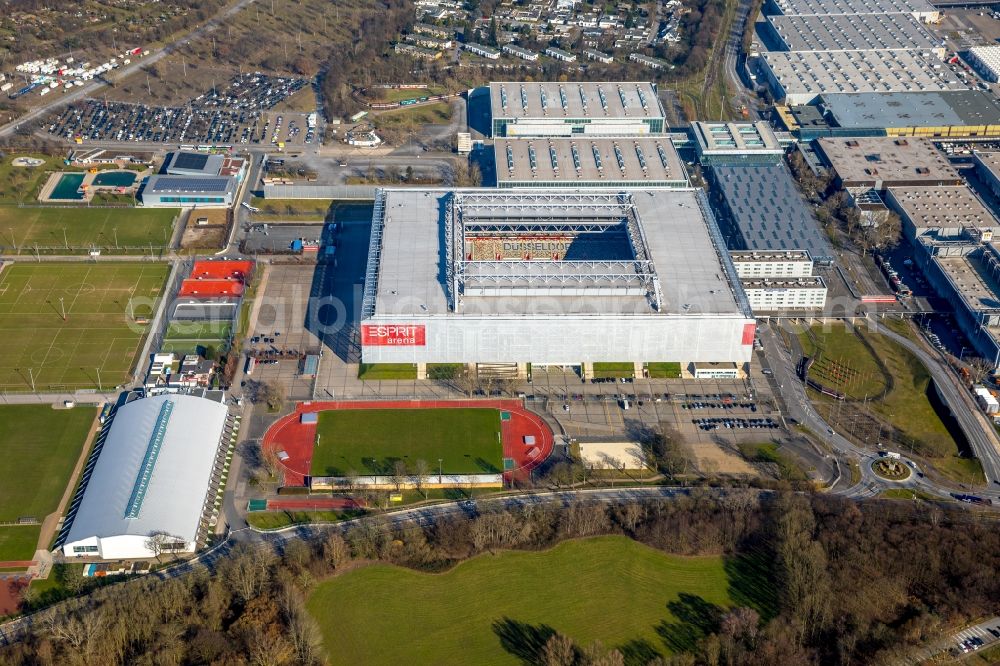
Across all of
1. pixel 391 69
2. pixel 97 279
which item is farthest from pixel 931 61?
pixel 97 279

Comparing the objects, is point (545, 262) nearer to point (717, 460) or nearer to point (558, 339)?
point (558, 339)

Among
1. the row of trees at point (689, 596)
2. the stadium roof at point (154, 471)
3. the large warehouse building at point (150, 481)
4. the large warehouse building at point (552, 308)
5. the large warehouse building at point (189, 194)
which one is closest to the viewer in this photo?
the row of trees at point (689, 596)

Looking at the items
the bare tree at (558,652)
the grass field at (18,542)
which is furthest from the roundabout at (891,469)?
the grass field at (18,542)

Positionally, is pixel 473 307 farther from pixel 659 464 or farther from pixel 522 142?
pixel 522 142

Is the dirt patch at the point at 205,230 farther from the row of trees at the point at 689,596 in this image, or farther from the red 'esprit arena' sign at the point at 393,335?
the row of trees at the point at 689,596

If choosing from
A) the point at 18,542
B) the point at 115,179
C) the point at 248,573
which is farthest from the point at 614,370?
the point at 115,179

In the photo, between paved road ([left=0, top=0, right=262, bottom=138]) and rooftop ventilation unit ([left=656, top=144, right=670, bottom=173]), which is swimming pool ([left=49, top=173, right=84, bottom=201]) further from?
rooftop ventilation unit ([left=656, top=144, right=670, bottom=173])
